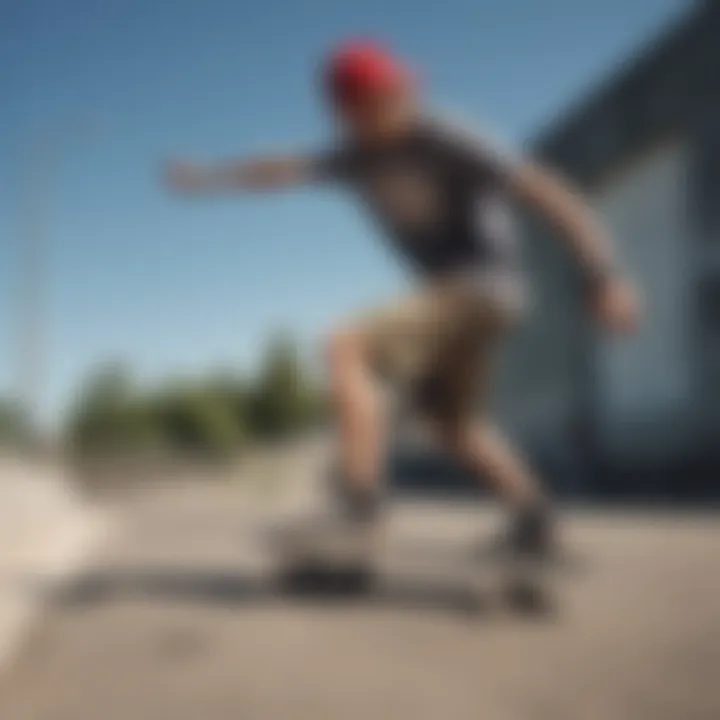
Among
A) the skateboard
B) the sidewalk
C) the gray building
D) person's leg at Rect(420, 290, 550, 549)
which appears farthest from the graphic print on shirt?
the gray building

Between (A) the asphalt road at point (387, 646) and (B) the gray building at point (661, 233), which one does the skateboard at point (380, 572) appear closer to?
(A) the asphalt road at point (387, 646)

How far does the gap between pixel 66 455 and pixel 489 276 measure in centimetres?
238

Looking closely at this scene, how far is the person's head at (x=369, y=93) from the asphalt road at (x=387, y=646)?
0.81 m

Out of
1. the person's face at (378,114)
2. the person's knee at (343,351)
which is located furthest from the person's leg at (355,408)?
the person's face at (378,114)

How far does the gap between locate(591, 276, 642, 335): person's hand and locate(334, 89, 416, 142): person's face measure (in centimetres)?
43

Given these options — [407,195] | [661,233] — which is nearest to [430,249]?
[407,195]

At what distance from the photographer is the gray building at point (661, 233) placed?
491 cm

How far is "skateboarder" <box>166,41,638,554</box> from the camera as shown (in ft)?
5.39

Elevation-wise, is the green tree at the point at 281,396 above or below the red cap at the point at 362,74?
below

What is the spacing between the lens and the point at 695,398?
517 cm

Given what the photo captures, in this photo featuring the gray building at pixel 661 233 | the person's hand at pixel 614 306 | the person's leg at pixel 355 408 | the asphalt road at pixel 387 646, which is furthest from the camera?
the gray building at pixel 661 233

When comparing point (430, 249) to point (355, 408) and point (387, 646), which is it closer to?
point (355, 408)

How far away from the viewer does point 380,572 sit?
6.23 feet

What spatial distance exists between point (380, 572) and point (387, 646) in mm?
474
